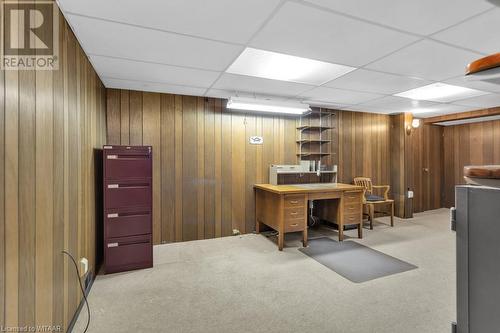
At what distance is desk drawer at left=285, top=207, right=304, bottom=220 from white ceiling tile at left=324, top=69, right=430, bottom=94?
1.82m

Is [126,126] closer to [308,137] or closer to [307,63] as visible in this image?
[307,63]

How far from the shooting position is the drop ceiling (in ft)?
5.66

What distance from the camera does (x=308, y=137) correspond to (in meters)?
4.78

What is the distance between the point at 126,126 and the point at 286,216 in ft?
8.73

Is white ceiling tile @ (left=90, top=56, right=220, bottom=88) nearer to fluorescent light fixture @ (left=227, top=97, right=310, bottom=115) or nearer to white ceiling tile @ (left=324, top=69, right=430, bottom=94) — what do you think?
fluorescent light fixture @ (left=227, top=97, right=310, bottom=115)

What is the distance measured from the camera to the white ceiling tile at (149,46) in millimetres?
1983

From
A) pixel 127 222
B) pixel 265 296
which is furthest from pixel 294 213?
pixel 127 222

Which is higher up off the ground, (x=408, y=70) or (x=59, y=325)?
(x=408, y=70)

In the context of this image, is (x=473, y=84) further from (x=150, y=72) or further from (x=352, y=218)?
(x=150, y=72)

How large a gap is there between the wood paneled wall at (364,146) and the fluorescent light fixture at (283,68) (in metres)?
2.17

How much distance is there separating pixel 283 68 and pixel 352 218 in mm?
2614

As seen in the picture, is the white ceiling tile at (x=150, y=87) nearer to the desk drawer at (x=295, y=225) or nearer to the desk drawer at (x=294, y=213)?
the desk drawer at (x=294, y=213)

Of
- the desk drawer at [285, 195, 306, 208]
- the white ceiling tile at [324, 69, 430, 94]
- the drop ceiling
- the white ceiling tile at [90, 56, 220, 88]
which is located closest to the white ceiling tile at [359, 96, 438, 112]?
the white ceiling tile at [324, 69, 430, 94]

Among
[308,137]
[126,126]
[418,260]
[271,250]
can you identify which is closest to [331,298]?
[271,250]
